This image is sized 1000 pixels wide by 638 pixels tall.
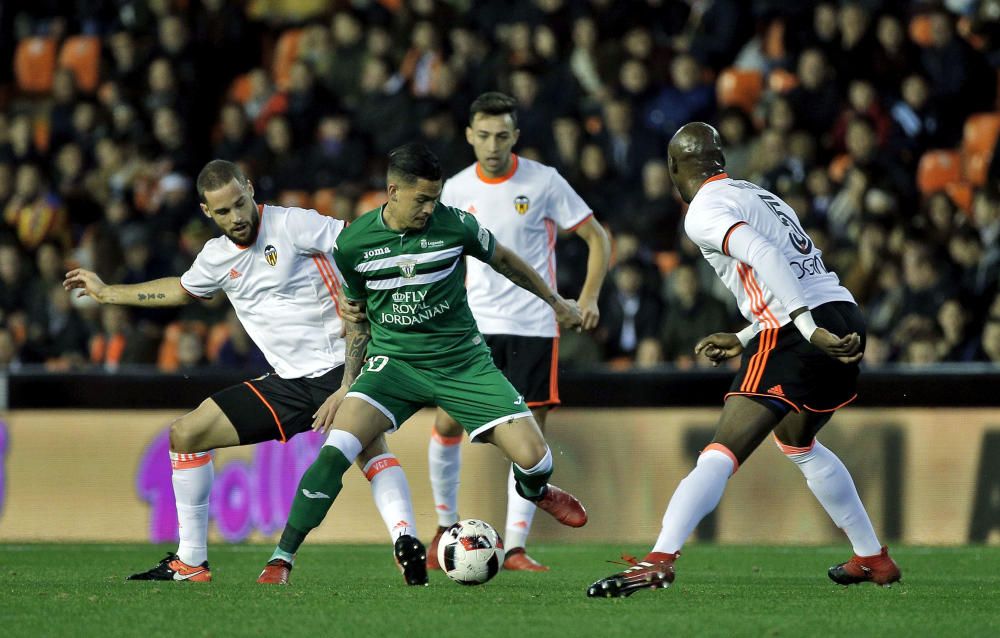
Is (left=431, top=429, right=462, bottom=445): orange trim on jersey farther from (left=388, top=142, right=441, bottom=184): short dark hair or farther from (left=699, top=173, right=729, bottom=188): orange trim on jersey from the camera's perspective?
(left=699, top=173, right=729, bottom=188): orange trim on jersey

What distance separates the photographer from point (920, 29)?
1395 cm

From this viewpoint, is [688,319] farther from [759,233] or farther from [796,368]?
[759,233]

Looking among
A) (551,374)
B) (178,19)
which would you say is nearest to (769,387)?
(551,374)

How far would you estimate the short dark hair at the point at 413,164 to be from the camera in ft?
21.7

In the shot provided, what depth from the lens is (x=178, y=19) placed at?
16312 mm

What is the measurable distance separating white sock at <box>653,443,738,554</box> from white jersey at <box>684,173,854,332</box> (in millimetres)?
658

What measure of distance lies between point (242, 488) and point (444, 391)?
3.93 metres

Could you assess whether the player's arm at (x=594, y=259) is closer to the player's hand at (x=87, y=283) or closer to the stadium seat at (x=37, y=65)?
the player's hand at (x=87, y=283)

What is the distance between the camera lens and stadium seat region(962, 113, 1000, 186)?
1299 cm

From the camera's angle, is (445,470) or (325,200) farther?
(325,200)

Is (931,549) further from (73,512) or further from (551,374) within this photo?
(73,512)

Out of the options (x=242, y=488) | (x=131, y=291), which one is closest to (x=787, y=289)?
(x=131, y=291)

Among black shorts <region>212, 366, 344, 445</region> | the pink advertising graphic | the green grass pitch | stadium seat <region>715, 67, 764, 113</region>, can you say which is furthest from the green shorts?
stadium seat <region>715, 67, 764, 113</region>

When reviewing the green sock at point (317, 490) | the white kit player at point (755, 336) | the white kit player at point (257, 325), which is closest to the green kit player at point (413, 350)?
the green sock at point (317, 490)
